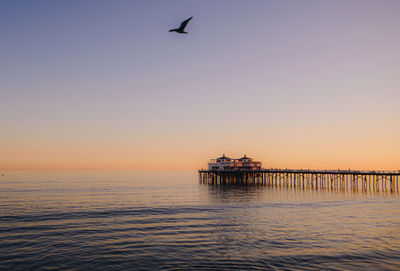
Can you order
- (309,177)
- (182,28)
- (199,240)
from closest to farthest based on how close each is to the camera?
(182,28) → (199,240) → (309,177)

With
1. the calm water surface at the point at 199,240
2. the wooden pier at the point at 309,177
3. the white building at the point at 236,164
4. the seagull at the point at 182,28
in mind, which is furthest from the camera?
the white building at the point at 236,164

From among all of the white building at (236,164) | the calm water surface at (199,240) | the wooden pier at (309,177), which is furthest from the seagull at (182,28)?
the white building at (236,164)

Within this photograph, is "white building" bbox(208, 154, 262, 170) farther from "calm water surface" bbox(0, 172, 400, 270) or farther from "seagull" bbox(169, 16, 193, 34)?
"seagull" bbox(169, 16, 193, 34)

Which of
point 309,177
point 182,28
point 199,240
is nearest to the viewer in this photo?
point 182,28

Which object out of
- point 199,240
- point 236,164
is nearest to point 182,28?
point 199,240

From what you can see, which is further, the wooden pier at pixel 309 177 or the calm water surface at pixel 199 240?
the wooden pier at pixel 309 177

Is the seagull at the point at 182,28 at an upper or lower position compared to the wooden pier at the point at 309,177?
upper

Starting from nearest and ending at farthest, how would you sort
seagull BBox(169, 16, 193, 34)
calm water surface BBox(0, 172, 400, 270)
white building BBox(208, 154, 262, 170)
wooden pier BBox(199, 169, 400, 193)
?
seagull BBox(169, 16, 193, 34)
calm water surface BBox(0, 172, 400, 270)
wooden pier BBox(199, 169, 400, 193)
white building BBox(208, 154, 262, 170)

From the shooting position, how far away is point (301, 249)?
2102 centimetres

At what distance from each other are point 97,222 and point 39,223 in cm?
548

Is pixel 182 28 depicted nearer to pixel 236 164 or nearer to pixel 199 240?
pixel 199 240

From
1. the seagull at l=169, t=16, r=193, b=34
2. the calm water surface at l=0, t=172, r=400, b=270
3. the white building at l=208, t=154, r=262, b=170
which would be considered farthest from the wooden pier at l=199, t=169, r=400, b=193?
the seagull at l=169, t=16, r=193, b=34

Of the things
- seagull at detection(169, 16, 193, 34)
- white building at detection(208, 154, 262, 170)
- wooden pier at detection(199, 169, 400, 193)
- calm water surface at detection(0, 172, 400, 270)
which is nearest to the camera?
seagull at detection(169, 16, 193, 34)

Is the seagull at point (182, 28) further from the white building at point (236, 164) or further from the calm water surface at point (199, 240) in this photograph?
the white building at point (236, 164)
